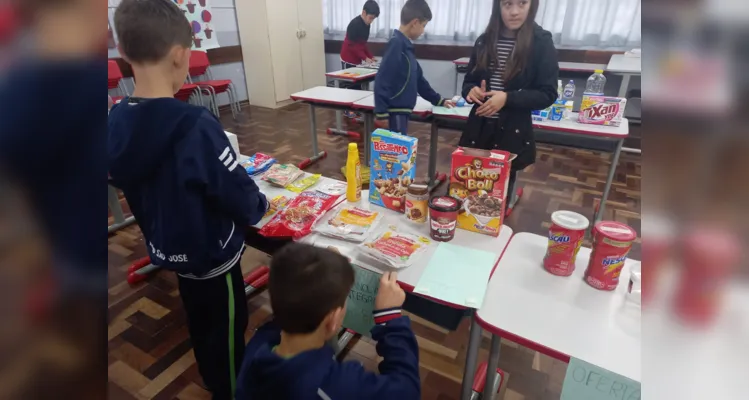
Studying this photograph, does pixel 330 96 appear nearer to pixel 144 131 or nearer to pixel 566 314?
pixel 144 131

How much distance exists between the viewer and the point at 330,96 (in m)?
3.32

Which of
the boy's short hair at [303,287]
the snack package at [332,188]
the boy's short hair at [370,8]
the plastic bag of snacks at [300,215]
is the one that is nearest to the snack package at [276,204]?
the plastic bag of snacks at [300,215]

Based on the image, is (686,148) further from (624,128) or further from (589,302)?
(624,128)

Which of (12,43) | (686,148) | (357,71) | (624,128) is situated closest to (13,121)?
(12,43)

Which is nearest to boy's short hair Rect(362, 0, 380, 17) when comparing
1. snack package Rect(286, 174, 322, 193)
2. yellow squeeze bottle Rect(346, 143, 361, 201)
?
snack package Rect(286, 174, 322, 193)

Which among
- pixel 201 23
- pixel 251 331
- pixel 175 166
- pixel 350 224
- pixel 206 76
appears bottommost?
pixel 251 331

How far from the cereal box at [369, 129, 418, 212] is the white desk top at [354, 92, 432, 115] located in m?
1.51

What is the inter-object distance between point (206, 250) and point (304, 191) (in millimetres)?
465

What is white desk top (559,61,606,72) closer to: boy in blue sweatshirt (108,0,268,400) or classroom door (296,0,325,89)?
classroom door (296,0,325,89)

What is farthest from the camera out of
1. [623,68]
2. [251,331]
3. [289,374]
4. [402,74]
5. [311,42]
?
[311,42]

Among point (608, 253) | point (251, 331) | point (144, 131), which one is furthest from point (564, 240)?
point (251, 331)

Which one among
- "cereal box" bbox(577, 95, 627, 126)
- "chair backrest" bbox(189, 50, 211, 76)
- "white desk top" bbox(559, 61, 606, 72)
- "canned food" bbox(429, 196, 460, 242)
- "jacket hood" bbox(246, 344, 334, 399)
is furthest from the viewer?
"chair backrest" bbox(189, 50, 211, 76)

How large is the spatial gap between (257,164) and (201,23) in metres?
4.08

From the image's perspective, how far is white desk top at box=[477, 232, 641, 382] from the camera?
0.83 m
